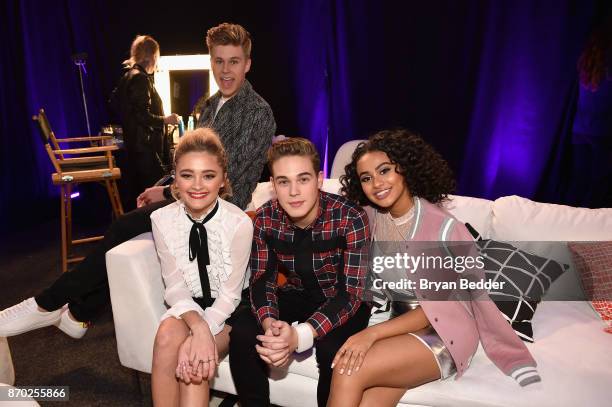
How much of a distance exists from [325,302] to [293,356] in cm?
23

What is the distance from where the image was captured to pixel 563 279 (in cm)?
189

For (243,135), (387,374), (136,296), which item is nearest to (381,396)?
(387,374)

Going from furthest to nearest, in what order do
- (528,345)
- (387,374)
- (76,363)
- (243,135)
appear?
(76,363)
(243,135)
(528,345)
(387,374)

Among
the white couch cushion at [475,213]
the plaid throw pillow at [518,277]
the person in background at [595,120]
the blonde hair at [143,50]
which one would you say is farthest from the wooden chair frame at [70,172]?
the person in background at [595,120]

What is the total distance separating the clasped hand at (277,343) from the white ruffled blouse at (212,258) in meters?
0.26

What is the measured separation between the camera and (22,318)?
191 centimetres

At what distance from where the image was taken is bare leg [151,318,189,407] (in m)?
1.48

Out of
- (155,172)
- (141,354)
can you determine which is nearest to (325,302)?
(141,354)

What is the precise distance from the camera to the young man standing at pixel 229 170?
1962mm

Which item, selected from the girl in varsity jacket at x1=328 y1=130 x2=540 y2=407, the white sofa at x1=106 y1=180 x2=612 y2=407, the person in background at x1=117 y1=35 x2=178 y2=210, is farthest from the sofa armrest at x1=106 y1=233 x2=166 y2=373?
the person in background at x1=117 y1=35 x2=178 y2=210

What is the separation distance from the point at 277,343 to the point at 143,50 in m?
2.89

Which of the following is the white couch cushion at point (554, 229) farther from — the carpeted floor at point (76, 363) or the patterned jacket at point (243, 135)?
the carpeted floor at point (76, 363)

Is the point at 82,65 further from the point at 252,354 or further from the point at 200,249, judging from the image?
the point at 252,354

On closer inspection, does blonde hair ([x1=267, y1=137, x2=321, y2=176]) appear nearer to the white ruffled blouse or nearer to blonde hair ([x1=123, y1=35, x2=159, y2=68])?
the white ruffled blouse
